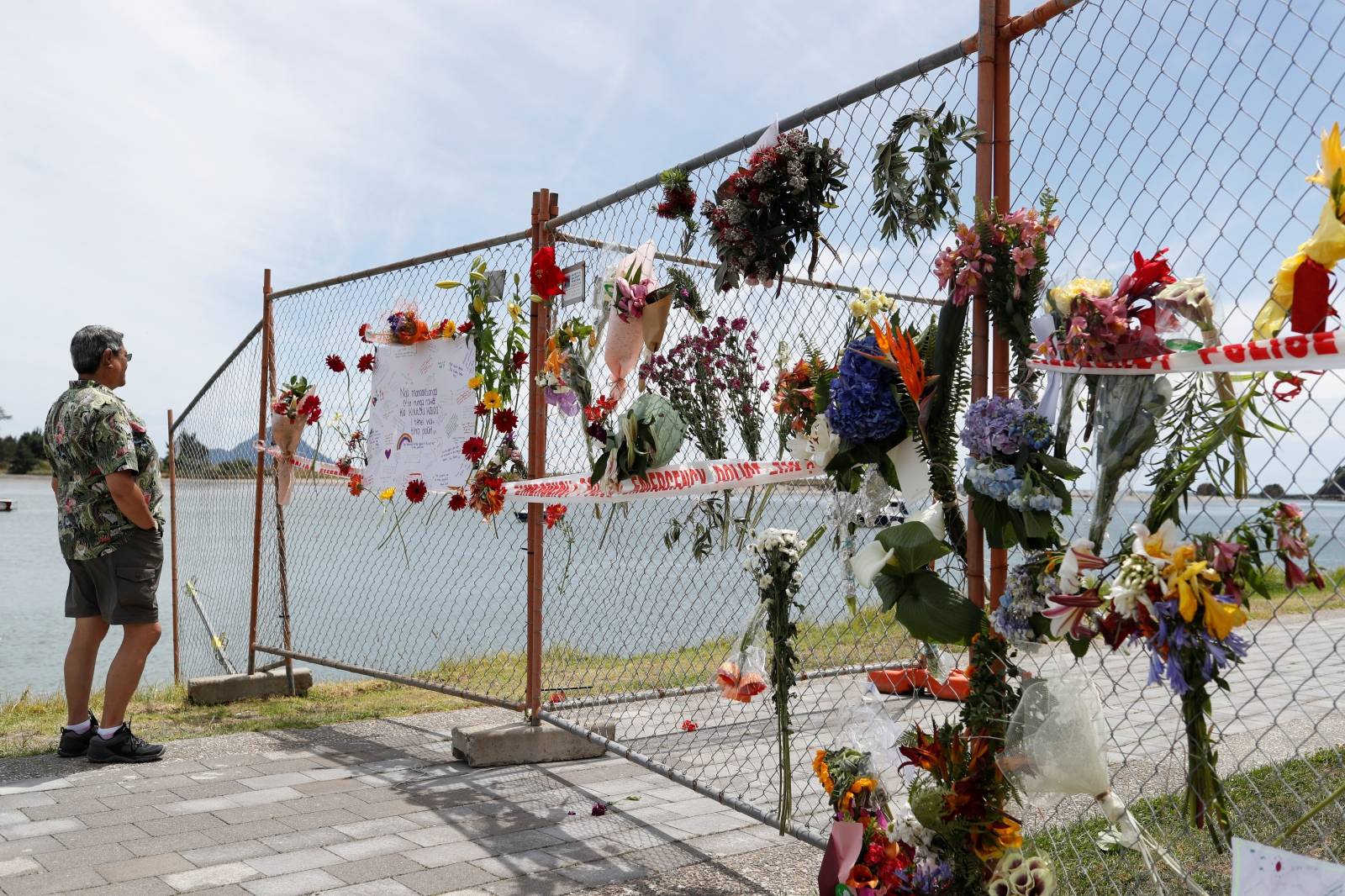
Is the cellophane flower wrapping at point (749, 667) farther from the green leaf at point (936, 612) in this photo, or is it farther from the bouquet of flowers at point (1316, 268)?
the bouquet of flowers at point (1316, 268)

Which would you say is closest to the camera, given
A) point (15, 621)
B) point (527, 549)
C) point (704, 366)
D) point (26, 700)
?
point (704, 366)

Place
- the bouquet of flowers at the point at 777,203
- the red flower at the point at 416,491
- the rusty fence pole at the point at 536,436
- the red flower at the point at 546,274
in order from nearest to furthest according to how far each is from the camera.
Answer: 1. the bouquet of flowers at the point at 777,203
2. the red flower at the point at 546,274
3. the rusty fence pole at the point at 536,436
4. the red flower at the point at 416,491

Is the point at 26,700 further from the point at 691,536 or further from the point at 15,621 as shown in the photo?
the point at 15,621

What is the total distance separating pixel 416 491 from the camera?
5.16 metres

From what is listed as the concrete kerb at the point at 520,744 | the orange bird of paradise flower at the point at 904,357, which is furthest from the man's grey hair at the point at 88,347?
the orange bird of paradise flower at the point at 904,357

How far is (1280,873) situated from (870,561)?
38.3 inches

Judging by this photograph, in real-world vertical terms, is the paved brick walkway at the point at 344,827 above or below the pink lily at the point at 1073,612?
below

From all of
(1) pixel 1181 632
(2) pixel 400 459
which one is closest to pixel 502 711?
(2) pixel 400 459

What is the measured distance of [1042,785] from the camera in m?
2.18

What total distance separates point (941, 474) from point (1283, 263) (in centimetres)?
90

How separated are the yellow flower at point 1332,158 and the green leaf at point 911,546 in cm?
105

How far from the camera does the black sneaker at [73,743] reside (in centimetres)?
473

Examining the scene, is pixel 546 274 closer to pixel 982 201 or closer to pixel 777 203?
pixel 777 203

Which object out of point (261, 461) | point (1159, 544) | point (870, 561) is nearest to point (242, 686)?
point (261, 461)
